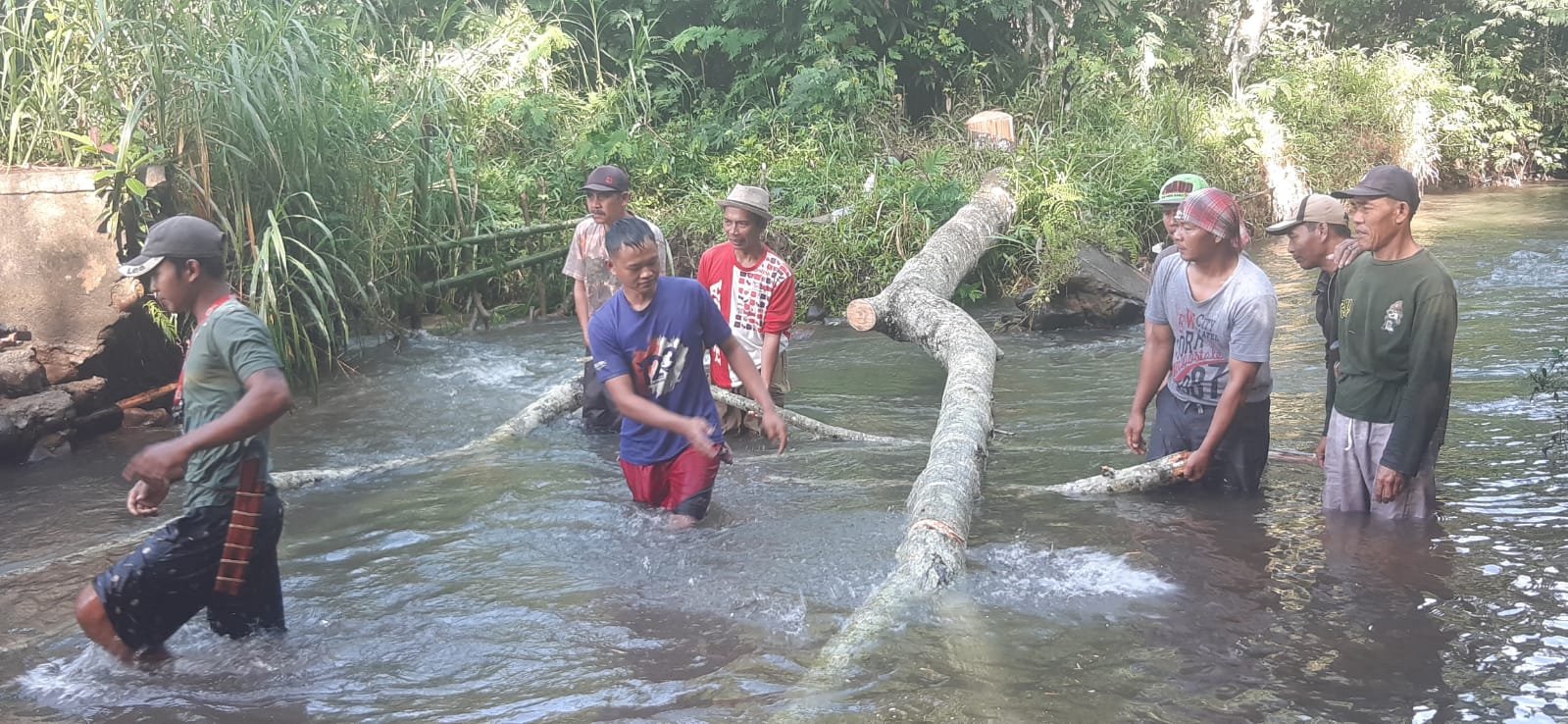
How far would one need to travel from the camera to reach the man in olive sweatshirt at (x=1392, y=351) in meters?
4.46

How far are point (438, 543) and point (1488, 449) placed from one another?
5.28m

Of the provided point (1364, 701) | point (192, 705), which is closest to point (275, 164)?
point (192, 705)

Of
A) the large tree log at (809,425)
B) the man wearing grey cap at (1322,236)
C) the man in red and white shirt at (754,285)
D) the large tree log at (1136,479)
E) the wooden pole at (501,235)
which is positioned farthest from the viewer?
the wooden pole at (501,235)

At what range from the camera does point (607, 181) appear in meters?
7.19

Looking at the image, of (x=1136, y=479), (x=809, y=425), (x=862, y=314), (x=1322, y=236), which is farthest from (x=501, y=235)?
(x=1322, y=236)

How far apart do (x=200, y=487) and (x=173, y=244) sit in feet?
2.50

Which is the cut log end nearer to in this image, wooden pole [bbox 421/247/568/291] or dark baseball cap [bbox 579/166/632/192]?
dark baseball cap [bbox 579/166/632/192]

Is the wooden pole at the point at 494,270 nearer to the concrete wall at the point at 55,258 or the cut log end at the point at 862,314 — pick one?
the concrete wall at the point at 55,258

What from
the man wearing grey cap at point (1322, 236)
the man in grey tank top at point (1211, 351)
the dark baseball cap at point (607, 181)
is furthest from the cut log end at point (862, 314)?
the man wearing grey cap at point (1322, 236)

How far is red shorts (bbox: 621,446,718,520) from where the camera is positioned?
17.2 ft

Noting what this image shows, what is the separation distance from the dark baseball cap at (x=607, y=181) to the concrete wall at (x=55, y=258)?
10.8 feet

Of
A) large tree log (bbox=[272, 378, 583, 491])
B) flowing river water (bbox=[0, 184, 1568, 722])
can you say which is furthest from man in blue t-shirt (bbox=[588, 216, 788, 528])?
large tree log (bbox=[272, 378, 583, 491])

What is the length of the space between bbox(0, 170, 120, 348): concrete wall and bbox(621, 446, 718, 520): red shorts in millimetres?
4631

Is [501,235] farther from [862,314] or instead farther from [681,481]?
[681,481]
